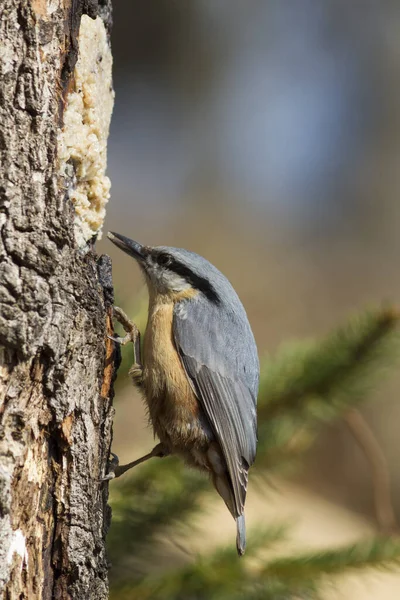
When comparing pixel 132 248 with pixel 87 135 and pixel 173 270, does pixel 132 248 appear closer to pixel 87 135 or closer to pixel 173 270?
pixel 173 270

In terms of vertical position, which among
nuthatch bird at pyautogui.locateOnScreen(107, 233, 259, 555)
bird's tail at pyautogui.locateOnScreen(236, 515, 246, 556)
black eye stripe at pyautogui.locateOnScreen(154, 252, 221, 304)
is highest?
black eye stripe at pyautogui.locateOnScreen(154, 252, 221, 304)

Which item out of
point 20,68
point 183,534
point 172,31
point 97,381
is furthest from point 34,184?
point 172,31

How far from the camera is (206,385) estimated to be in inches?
81.0

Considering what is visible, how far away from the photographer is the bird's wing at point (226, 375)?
2016mm

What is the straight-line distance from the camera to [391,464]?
462cm

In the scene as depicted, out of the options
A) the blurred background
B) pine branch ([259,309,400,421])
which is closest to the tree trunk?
pine branch ([259,309,400,421])

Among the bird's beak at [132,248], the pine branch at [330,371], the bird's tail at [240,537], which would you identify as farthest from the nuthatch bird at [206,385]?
the bird's beak at [132,248]

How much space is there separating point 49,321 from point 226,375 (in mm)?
815

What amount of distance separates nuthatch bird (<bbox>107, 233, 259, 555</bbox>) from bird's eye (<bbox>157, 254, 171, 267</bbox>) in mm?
190

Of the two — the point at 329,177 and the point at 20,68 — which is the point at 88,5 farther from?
the point at 329,177

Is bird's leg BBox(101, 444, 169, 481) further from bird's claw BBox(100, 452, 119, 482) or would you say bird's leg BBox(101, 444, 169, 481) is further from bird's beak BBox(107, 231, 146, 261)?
bird's beak BBox(107, 231, 146, 261)

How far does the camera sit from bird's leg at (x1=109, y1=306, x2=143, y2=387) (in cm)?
210

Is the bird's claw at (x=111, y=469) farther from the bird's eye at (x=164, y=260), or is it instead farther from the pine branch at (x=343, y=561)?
the bird's eye at (x=164, y=260)

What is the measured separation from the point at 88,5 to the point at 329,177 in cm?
406
